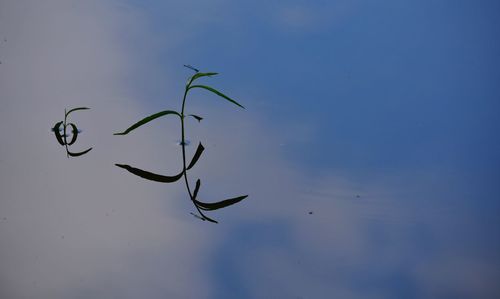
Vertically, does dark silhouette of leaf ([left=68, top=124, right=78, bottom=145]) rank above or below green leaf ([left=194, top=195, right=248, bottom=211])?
above

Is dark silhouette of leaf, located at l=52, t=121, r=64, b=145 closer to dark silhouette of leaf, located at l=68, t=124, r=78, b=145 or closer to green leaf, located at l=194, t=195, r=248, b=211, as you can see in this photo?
dark silhouette of leaf, located at l=68, t=124, r=78, b=145

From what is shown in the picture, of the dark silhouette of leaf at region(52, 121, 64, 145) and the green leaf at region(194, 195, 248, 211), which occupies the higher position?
the dark silhouette of leaf at region(52, 121, 64, 145)

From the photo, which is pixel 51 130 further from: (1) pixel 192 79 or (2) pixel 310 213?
(2) pixel 310 213

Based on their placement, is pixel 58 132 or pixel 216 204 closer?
pixel 216 204

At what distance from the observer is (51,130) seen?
1.08 m

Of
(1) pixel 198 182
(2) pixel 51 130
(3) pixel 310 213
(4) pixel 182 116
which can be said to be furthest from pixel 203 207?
(2) pixel 51 130

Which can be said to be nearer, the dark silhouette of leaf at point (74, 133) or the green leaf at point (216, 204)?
the green leaf at point (216, 204)

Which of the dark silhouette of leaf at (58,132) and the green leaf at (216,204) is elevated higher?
the dark silhouette of leaf at (58,132)

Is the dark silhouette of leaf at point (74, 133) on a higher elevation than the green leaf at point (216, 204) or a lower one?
higher

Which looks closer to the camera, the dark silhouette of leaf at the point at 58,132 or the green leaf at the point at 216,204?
the green leaf at the point at 216,204

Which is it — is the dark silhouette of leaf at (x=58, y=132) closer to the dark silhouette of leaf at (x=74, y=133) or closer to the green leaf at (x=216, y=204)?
the dark silhouette of leaf at (x=74, y=133)

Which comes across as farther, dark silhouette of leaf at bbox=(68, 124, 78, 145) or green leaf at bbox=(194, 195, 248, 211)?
dark silhouette of leaf at bbox=(68, 124, 78, 145)

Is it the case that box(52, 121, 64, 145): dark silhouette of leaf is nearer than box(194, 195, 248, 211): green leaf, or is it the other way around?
box(194, 195, 248, 211): green leaf

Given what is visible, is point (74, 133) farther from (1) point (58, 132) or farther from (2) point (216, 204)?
(2) point (216, 204)
